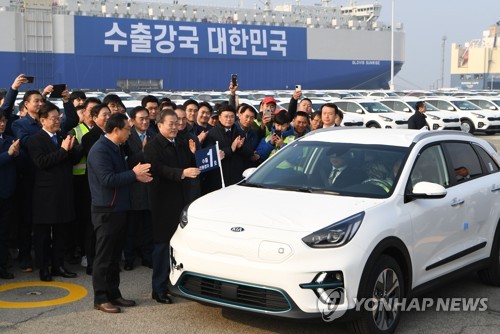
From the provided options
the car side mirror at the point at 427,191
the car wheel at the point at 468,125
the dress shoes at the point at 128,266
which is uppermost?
the car wheel at the point at 468,125

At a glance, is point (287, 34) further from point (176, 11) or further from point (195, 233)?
point (195, 233)

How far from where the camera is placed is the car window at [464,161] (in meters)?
5.77

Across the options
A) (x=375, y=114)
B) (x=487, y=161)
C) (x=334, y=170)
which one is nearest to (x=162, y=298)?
(x=334, y=170)

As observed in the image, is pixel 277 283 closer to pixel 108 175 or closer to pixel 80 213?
pixel 108 175

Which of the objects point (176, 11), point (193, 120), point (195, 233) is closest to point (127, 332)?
point (195, 233)

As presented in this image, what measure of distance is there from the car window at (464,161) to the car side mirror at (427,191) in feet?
2.72

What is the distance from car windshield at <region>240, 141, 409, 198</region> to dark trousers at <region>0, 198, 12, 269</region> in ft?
8.18

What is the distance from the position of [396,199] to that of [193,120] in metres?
4.15

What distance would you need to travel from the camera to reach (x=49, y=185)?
6402mm

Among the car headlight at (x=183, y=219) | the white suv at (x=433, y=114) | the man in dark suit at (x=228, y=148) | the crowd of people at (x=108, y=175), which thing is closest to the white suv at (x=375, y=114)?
Answer: the white suv at (x=433, y=114)

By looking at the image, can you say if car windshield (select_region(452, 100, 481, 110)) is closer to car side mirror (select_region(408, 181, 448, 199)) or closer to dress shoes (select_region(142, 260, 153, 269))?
dress shoes (select_region(142, 260, 153, 269))

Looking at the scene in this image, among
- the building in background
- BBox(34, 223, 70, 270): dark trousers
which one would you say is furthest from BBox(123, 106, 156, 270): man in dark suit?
the building in background

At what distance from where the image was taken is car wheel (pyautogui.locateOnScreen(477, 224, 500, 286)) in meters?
6.06

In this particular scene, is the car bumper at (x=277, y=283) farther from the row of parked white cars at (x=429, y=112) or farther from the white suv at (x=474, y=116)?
the white suv at (x=474, y=116)
